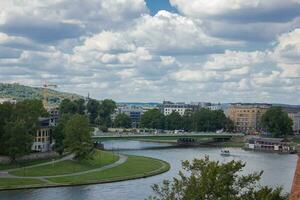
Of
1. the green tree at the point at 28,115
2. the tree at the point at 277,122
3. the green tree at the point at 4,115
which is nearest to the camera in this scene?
the green tree at the point at 4,115

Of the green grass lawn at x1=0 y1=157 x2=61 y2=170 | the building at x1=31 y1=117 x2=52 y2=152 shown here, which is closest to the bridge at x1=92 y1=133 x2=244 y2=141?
the building at x1=31 y1=117 x2=52 y2=152

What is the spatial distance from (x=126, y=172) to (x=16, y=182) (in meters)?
19.4

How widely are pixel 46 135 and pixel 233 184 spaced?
73.5 m

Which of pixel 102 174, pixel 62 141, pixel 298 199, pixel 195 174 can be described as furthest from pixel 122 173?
pixel 298 199

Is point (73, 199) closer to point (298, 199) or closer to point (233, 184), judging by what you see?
point (233, 184)

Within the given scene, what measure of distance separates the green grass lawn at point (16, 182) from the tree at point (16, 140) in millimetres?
11023

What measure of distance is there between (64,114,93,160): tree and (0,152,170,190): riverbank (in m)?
2.78

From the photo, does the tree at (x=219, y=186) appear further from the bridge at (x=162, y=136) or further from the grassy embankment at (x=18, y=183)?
the bridge at (x=162, y=136)

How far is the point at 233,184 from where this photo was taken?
32844mm

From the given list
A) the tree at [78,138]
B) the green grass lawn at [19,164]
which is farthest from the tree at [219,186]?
the tree at [78,138]

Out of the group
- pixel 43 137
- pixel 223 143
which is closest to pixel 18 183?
pixel 43 137

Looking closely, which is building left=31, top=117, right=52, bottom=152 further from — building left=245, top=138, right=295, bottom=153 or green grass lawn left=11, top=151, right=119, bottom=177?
building left=245, top=138, right=295, bottom=153

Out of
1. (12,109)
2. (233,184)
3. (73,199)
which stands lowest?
(73,199)

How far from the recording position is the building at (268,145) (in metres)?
147
